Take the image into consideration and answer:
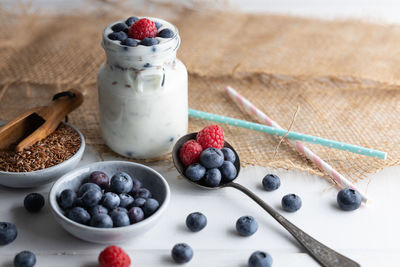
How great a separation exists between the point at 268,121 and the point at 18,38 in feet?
3.13

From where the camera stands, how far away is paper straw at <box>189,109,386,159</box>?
1.38 metres

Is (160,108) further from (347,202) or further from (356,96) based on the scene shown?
(356,96)

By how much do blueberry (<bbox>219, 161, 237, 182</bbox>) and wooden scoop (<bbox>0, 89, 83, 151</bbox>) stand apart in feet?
1.45

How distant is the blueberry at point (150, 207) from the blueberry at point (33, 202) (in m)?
0.25

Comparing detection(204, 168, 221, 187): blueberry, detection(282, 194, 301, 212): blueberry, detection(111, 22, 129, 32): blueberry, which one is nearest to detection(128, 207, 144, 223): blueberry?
detection(204, 168, 221, 187): blueberry

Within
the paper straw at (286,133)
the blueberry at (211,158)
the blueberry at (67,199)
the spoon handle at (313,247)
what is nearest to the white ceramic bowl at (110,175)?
the blueberry at (67,199)

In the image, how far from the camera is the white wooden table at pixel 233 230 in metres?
1.08

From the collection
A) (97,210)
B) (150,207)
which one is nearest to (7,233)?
(97,210)

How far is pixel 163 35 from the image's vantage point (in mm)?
1256

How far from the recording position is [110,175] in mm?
1233

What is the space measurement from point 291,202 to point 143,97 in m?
A: 0.43

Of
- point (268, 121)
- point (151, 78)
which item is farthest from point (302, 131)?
point (151, 78)

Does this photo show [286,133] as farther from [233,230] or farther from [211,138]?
[233,230]

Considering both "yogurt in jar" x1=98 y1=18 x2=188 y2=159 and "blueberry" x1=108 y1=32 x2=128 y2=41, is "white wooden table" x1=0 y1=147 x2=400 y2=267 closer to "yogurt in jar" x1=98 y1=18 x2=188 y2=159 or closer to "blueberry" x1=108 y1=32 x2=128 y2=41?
"yogurt in jar" x1=98 y1=18 x2=188 y2=159
